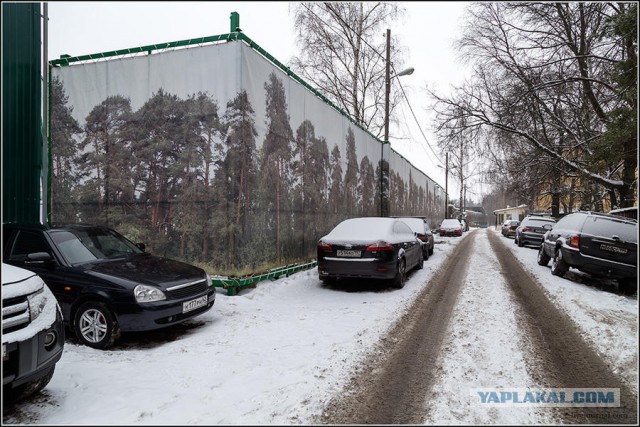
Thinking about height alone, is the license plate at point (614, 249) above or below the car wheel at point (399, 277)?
above

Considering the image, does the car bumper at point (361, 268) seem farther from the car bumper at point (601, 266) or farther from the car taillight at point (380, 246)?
the car bumper at point (601, 266)

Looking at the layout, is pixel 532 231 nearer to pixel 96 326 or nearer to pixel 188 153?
pixel 188 153

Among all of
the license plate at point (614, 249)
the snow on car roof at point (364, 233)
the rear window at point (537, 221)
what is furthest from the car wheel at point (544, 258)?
the license plate at point (614, 249)

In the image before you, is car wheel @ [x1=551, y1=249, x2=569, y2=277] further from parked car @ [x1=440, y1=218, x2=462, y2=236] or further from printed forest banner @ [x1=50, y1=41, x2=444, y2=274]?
parked car @ [x1=440, y1=218, x2=462, y2=236]

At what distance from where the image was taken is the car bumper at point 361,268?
7375mm

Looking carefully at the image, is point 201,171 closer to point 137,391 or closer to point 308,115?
point 308,115

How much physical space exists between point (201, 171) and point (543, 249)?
402 inches

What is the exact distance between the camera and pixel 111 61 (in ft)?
26.8

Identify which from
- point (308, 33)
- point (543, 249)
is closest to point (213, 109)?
point (543, 249)

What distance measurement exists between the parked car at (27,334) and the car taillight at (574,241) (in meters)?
6.94

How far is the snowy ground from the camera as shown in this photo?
3.01 meters

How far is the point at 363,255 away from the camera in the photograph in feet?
24.3

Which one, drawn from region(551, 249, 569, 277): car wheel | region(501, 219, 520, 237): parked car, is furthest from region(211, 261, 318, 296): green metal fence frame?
region(501, 219, 520, 237): parked car

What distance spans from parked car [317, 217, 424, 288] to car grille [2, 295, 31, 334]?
17.4ft
